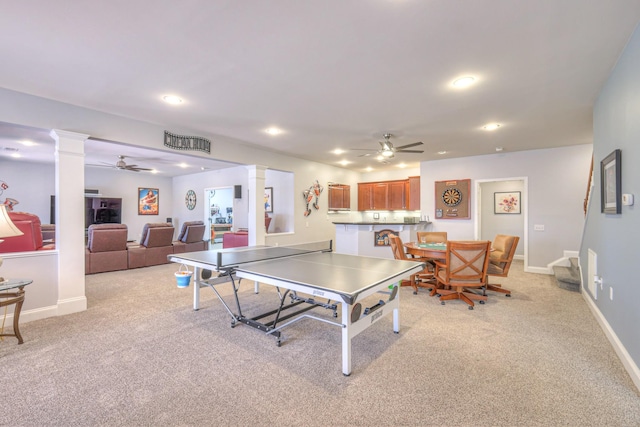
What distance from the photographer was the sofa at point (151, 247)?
6395 millimetres

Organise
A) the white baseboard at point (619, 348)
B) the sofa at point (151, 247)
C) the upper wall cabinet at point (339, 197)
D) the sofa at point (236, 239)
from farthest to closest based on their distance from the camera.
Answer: the upper wall cabinet at point (339, 197) < the sofa at point (236, 239) < the sofa at point (151, 247) < the white baseboard at point (619, 348)

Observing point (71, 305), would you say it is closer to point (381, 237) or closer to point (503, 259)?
point (381, 237)

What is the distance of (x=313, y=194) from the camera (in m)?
7.45

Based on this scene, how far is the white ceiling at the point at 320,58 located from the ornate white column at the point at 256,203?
1772 millimetres

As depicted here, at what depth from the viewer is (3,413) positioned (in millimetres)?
1794

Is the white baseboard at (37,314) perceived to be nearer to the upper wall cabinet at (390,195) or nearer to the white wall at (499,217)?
the upper wall cabinet at (390,195)

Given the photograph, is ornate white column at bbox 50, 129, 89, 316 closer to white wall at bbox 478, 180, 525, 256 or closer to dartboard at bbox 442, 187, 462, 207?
dartboard at bbox 442, 187, 462, 207

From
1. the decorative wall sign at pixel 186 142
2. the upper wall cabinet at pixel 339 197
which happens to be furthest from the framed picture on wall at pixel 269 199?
the decorative wall sign at pixel 186 142

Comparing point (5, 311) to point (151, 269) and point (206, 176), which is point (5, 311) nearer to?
point (151, 269)

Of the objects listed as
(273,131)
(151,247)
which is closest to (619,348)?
(273,131)

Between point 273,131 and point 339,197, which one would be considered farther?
point 339,197

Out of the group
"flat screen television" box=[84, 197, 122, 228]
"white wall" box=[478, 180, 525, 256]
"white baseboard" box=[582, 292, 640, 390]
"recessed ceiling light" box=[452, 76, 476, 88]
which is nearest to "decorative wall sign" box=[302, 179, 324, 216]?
"white wall" box=[478, 180, 525, 256]

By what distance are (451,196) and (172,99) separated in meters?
6.16

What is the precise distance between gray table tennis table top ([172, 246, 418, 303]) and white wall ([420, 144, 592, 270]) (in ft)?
15.8
